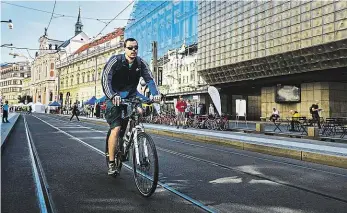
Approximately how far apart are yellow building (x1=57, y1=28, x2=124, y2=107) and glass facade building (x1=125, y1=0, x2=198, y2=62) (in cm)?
1469

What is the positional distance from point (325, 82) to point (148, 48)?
28.7 m

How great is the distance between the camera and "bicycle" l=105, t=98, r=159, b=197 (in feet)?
13.3

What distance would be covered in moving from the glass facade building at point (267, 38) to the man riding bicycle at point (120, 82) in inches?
1032

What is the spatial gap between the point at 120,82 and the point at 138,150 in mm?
1060

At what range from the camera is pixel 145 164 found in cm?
421

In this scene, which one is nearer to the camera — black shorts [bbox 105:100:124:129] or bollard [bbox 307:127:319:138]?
black shorts [bbox 105:100:124:129]

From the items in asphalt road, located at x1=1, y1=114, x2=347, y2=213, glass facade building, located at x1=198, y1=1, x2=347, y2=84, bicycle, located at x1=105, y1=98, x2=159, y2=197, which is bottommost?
asphalt road, located at x1=1, y1=114, x2=347, y2=213

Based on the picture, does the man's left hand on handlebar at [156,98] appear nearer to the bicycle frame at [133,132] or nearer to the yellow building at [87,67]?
the bicycle frame at [133,132]

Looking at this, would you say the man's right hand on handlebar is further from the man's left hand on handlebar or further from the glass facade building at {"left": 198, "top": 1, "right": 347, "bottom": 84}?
the glass facade building at {"left": 198, "top": 1, "right": 347, "bottom": 84}

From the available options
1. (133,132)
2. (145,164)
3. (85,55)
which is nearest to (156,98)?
(133,132)

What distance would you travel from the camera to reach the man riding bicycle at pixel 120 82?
461 cm

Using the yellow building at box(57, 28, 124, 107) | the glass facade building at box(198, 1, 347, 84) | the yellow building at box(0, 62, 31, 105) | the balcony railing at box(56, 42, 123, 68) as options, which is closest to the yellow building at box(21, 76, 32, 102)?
the yellow building at box(0, 62, 31, 105)

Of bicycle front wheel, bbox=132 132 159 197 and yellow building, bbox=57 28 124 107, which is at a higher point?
yellow building, bbox=57 28 124 107

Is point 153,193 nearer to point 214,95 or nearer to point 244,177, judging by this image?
point 244,177
